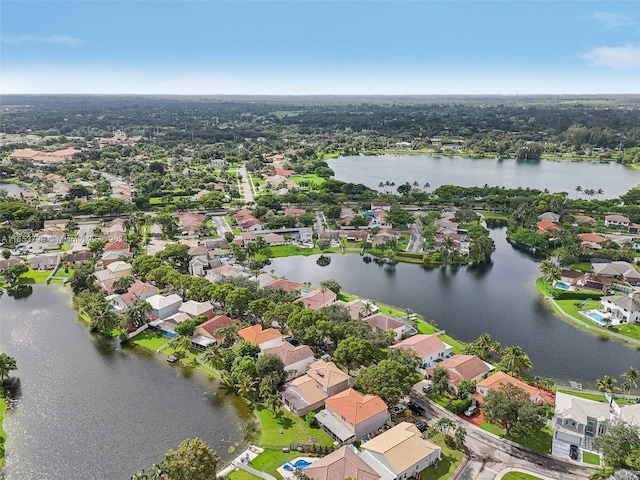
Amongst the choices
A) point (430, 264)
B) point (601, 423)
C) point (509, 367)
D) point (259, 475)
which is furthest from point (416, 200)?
point (259, 475)

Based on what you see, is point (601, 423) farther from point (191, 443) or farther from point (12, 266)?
point (12, 266)

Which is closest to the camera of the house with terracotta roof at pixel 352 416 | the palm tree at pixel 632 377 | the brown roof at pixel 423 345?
the house with terracotta roof at pixel 352 416

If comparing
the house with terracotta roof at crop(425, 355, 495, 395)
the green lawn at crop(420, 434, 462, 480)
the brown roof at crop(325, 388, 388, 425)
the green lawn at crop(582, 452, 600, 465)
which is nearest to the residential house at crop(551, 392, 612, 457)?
the green lawn at crop(582, 452, 600, 465)

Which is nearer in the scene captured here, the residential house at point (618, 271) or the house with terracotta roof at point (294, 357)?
the house with terracotta roof at point (294, 357)

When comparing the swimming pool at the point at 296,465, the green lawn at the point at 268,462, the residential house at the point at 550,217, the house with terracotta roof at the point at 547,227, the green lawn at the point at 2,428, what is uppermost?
the residential house at the point at 550,217

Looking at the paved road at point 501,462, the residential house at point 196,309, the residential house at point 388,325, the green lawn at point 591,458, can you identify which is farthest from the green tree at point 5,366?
the green lawn at point 591,458

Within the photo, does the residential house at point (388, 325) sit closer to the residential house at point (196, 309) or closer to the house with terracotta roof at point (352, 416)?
the house with terracotta roof at point (352, 416)

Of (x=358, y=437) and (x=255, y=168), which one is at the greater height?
(x=255, y=168)
